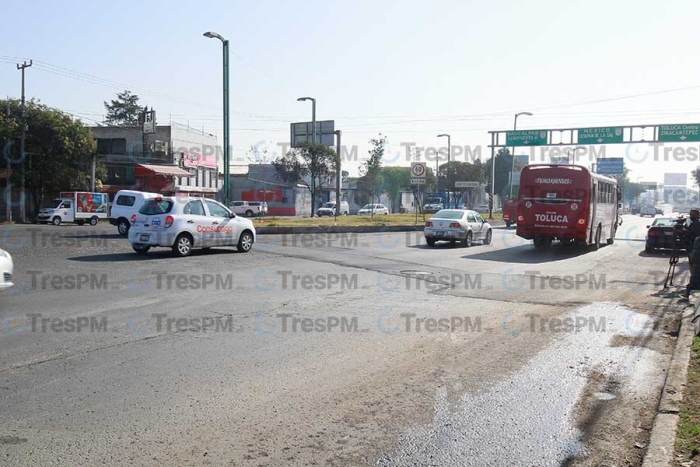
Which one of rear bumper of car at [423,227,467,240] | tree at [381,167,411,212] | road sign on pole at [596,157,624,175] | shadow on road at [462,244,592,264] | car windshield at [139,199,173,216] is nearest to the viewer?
car windshield at [139,199,173,216]

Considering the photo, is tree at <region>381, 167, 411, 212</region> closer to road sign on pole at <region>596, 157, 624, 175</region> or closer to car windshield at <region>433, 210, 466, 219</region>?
road sign on pole at <region>596, 157, 624, 175</region>

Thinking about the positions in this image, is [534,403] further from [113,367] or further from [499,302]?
[499,302]

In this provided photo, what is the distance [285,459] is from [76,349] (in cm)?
384

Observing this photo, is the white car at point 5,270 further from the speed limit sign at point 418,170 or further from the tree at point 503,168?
the tree at point 503,168

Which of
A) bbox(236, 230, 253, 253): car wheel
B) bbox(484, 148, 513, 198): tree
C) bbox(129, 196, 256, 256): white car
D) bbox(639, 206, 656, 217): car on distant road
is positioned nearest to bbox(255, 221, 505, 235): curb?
bbox(236, 230, 253, 253): car wheel

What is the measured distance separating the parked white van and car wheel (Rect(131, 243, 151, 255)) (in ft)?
27.9

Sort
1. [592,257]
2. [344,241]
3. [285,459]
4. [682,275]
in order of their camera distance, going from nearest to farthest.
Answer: [285,459], [682,275], [592,257], [344,241]

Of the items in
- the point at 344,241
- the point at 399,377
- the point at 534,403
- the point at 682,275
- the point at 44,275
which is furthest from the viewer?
the point at 344,241

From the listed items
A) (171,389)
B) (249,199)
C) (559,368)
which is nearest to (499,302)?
(559,368)

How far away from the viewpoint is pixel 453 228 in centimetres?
2403

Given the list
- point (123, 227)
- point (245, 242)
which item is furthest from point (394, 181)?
point (245, 242)

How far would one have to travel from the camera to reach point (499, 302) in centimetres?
1144

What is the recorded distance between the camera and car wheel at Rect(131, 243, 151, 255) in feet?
57.5

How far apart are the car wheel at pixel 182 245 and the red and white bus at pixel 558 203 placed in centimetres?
1201
